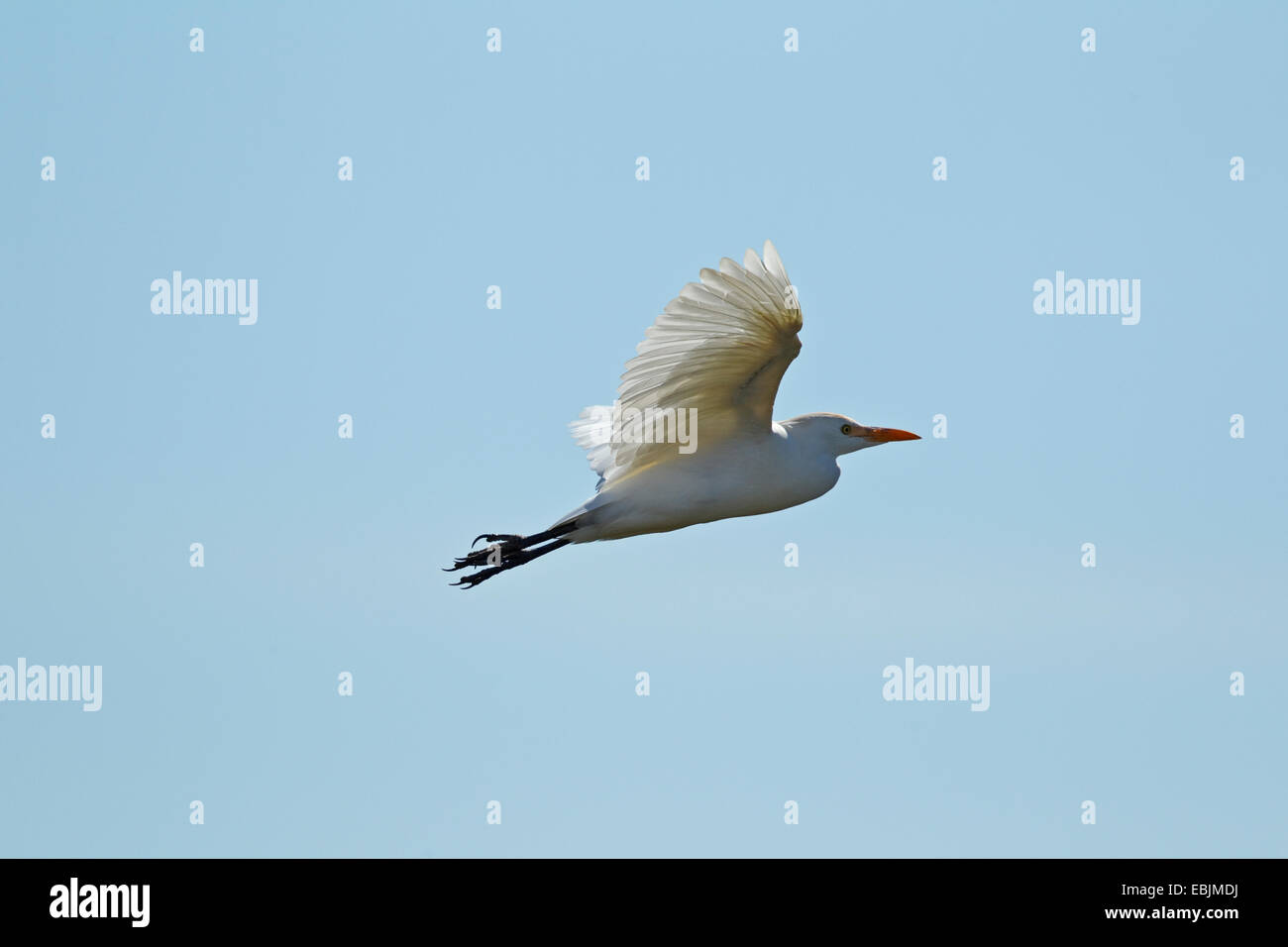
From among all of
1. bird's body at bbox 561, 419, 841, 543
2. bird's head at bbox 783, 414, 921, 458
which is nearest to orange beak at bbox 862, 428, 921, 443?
bird's head at bbox 783, 414, 921, 458

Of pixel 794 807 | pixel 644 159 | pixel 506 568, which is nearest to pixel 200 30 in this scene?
pixel 644 159

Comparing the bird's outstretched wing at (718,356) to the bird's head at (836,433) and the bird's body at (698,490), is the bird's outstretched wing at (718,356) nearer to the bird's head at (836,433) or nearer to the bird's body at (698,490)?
the bird's body at (698,490)

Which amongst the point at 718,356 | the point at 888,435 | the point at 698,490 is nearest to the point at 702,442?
the point at 698,490

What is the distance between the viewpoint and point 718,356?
41.2 ft

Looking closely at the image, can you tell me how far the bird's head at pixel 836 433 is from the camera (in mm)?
14586

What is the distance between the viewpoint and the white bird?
12359 millimetres

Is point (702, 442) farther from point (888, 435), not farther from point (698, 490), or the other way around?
point (888, 435)

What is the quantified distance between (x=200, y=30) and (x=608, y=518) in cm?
918

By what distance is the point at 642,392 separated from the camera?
42.5ft

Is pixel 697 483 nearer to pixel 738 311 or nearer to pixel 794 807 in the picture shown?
pixel 738 311

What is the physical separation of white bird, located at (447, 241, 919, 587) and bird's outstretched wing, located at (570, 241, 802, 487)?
0.04ft

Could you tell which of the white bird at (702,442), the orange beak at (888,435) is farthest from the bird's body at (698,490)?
the orange beak at (888,435)

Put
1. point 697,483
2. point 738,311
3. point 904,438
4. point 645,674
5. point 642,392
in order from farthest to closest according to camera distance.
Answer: point 645,674
point 904,438
point 697,483
point 642,392
point 738,311
